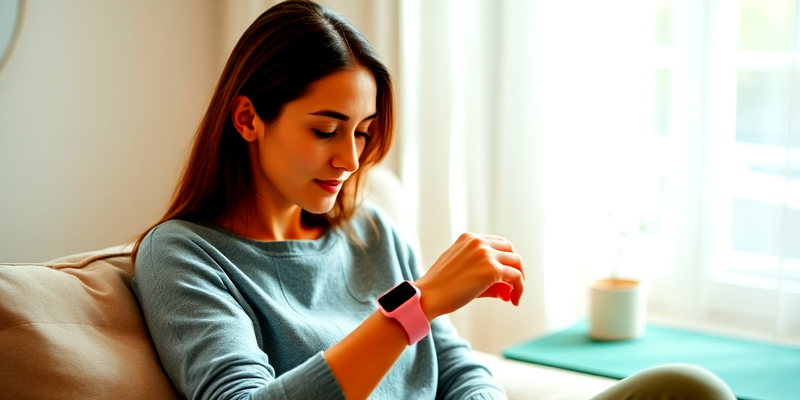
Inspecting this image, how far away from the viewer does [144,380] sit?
115 cm

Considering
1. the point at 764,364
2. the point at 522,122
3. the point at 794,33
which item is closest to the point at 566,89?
the point at 522,122

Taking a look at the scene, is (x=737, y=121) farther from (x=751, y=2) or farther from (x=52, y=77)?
(x=52, y=77)

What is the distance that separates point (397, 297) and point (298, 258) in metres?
0.34

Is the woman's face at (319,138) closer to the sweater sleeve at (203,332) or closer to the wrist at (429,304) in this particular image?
the sweater sleeve at (203,332)

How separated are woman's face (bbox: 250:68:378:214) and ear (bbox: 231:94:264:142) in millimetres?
13

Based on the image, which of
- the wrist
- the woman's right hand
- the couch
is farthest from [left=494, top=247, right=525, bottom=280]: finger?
the couch

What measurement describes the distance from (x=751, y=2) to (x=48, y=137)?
1.74 m

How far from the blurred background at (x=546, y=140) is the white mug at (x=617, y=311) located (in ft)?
0.35

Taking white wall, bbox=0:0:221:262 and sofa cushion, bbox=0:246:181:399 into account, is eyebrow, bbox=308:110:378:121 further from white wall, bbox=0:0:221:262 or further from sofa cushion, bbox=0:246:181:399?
white wall, bbox=0:0:221:262

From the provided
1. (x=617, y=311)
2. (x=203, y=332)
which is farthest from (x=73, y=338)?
(x=617, y=311)

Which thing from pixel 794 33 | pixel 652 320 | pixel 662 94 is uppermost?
pixel 794 33

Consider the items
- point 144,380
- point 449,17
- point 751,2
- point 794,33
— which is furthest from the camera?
point 449,17

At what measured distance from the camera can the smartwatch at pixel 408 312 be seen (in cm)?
110

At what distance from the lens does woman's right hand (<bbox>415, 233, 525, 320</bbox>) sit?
1118 mm
